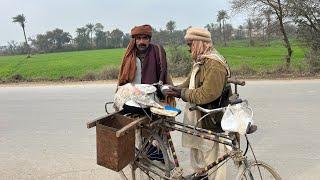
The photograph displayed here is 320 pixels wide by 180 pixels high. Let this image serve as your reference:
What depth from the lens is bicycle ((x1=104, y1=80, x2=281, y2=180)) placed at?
3.45m

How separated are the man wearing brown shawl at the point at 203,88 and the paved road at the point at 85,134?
4.49ft

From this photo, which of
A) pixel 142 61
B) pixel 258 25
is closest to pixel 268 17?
pixel 258 25

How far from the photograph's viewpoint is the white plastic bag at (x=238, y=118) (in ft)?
10.9

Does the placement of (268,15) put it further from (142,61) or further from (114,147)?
(114,147)

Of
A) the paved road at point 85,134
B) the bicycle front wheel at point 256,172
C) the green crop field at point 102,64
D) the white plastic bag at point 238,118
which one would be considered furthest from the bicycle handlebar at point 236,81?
the green crop field at point 102,64

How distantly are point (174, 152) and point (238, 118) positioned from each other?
89cm

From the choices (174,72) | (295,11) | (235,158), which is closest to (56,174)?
(235,158)

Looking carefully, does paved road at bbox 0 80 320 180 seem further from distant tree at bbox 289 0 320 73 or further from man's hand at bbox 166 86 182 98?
distant tree at bbox 289 0 320 73

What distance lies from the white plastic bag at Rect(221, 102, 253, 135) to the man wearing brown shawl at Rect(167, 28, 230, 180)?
275mm

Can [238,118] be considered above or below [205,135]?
above

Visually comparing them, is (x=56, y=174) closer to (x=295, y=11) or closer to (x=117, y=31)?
(x=295, y=11)

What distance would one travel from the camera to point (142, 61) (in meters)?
4.39

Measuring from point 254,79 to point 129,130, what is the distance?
11491 millimetres

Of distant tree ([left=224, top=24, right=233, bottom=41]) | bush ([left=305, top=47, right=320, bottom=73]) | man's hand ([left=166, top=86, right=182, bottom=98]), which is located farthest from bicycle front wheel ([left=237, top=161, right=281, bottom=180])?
distant tree ([left=224, top=24, right=233, bottom=41])
